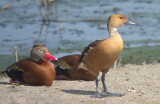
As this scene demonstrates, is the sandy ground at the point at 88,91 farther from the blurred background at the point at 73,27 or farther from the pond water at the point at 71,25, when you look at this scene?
the pond water at the point at 71,25

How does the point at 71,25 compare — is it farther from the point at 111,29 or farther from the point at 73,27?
the point at 111,29

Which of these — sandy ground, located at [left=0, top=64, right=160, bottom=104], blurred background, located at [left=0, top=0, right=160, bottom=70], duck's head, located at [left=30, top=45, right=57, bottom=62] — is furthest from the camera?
blurred background, located at [left=0, top=0, right=160, bottom=70]

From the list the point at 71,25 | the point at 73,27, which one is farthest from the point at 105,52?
the point at 71,25

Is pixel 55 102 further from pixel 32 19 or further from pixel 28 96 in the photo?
pixel 32 19

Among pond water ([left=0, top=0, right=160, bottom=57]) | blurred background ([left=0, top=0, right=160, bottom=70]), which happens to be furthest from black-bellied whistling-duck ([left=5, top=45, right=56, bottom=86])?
pond water ([left=0, top=0, right=160, bottom=57])

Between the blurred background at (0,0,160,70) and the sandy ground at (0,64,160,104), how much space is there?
2114 mm

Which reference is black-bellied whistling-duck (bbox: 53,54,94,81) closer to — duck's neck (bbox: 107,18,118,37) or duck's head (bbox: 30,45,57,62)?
duck's head (bbox: 30,45,57,62)

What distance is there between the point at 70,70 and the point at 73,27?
668cm

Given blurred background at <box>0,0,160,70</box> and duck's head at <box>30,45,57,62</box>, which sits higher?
duck's head at <box>30,45,57,62</box>

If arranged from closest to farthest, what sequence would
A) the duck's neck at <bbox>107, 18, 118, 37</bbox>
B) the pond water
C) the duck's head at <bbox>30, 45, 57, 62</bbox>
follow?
the duck's neck at <bbox>107, 18, 118, 37</bbox> < the duck's head at <bbox>30, 45, 57, 62</bbox> < the pond water

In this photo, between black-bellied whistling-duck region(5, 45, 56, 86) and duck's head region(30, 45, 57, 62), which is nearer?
black-bellied whistling-duck region(5, 45, 56, 86)

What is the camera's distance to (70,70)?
8914 mm

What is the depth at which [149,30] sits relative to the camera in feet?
48.4

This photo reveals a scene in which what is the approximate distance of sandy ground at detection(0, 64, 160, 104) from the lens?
6933mm
